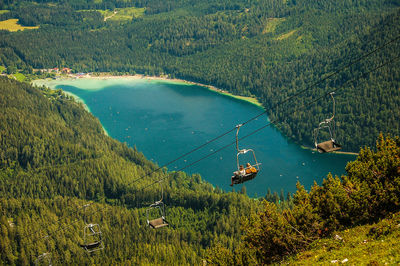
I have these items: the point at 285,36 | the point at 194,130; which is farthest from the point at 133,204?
the point at 285,36

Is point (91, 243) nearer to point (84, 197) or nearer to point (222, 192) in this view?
point (222, 192)

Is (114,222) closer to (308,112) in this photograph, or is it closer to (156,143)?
(156,143)

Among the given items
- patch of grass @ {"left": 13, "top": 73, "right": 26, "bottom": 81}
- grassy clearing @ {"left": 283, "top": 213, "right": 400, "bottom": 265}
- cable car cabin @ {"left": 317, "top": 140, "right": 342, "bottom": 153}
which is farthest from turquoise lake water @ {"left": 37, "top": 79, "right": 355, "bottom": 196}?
grassy clearing @ {"left": 283, "top": 213, "right": 400, "bottom": 265}

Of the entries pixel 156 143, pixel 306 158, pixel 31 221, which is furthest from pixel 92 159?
pixel 306 158

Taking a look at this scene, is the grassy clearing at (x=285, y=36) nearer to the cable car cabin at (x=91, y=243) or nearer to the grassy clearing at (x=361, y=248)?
the cable car cabin at (x=91, y=243)

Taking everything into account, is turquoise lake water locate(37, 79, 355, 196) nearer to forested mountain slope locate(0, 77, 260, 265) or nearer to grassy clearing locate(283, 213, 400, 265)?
Answer: forested mountain slope locate(0, 77, 260, 265)

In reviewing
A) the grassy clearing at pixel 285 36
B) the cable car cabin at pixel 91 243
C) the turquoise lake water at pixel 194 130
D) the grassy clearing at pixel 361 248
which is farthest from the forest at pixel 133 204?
the grassy clearing at pixel 285 36
